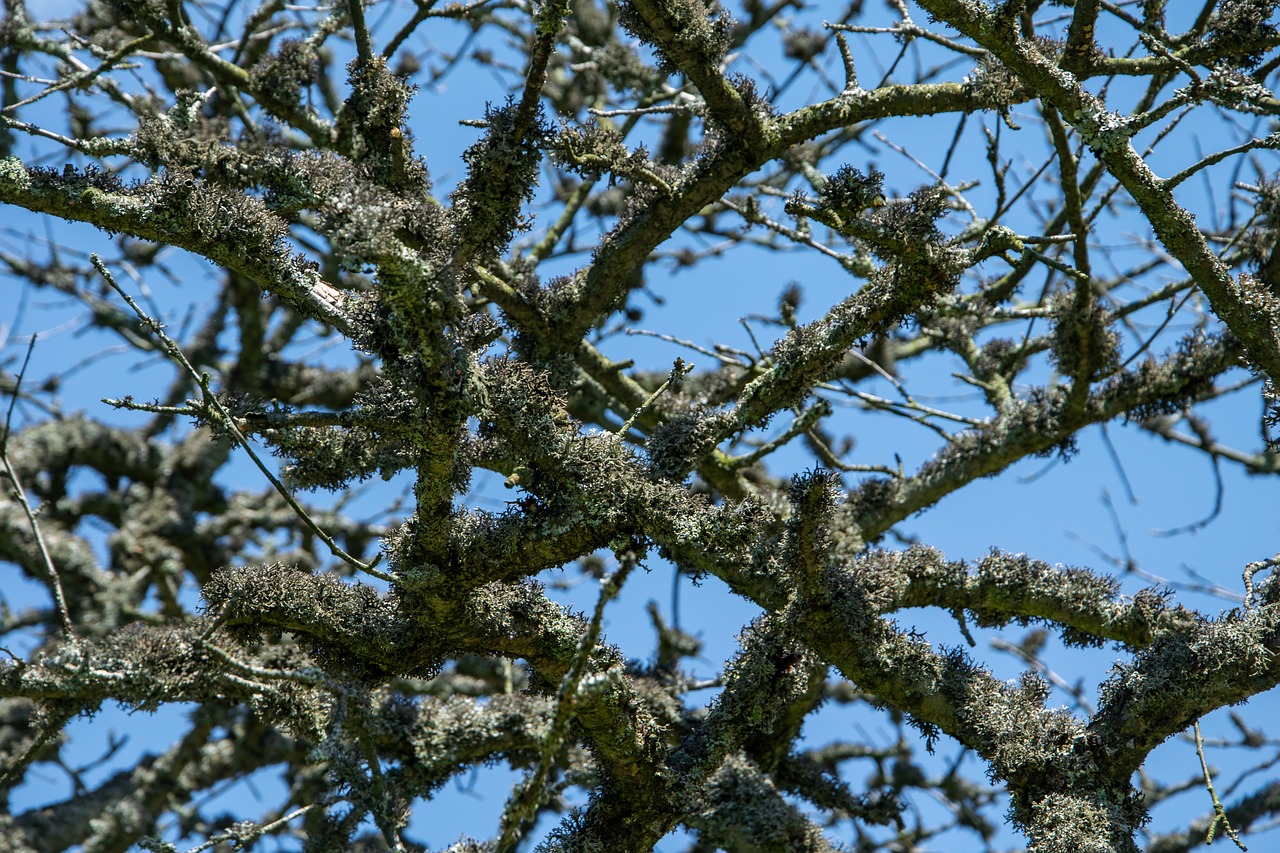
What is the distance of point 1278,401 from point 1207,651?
872 mm

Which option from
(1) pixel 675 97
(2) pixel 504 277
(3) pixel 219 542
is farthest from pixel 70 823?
(1) pixel 675 97

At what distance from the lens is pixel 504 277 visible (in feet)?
12.8

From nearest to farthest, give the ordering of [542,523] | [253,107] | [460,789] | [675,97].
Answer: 1. [542,523]
2. [675,97]
3. [460,789]
4. [253,107]

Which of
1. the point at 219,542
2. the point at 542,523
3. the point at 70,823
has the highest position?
the point at 219,542

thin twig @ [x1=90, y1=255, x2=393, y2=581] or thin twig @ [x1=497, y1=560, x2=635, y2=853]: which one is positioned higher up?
thin twig @ [x1=90, y1=255, x2=393, y2=581]

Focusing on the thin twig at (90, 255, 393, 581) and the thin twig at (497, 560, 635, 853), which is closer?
the thin twig at (497, 560, 635, 853)

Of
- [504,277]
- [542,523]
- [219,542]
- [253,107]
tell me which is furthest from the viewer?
[219,542]

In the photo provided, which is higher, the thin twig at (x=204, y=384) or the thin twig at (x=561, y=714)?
the thin twig at (x=204, y=384)

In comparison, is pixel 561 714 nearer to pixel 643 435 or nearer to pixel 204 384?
pixel 204 384

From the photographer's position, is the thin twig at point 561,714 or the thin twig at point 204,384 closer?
the thin twig at point 561,714

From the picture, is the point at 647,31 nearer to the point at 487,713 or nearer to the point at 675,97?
the point at 675,97

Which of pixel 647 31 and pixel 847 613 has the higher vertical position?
pixel 647 31

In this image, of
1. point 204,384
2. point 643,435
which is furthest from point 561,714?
point 643,435

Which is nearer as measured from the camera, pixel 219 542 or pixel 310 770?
pixel 310 770
